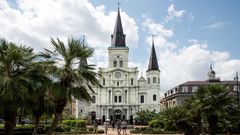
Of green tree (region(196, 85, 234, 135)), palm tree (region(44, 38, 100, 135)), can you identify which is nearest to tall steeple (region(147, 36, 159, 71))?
green tree (region(196, 85, 234, 135))

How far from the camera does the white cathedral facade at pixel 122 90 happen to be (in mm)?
90562


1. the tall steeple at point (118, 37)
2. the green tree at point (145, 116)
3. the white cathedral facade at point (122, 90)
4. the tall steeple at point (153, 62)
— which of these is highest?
the tall steeple at point (118, 37)

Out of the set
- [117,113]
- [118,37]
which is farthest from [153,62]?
[117,113]

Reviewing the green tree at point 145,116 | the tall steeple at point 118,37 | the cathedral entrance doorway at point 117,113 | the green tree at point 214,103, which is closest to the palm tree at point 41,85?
the green tree at point 214,103

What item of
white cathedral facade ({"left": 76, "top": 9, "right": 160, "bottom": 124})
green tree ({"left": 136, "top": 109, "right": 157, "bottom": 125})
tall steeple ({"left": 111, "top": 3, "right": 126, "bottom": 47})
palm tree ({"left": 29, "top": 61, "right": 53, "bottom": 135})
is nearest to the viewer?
palm tree ({"left": 29, "top": 61, "right": 53, "bottom": 135})

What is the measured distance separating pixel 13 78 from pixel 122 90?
76659 mm

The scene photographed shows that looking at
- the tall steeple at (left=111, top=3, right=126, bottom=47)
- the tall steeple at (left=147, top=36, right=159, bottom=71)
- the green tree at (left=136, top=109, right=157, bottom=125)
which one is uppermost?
the tall steeple at (left=111, top=3, right=126, bottom=47)

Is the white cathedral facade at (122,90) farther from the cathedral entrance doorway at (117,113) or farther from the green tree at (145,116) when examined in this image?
the green tree at (145,116)

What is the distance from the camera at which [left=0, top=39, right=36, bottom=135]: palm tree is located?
15.6m

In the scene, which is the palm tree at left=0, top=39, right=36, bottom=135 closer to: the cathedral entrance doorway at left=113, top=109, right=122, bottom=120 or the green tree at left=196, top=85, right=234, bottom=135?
the green tree at left=196, top=85, right=234, bottom=135

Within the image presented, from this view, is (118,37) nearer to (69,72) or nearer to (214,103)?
(214,103)

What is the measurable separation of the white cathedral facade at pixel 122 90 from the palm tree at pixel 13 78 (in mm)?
74050

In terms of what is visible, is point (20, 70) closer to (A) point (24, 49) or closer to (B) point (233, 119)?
(A) point (24, 49)

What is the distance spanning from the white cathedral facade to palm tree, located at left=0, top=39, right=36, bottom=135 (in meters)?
74.1
